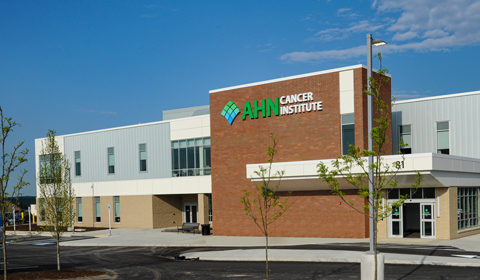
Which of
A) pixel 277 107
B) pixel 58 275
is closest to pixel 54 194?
pixel 58 275

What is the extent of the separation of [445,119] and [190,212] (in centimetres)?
2369

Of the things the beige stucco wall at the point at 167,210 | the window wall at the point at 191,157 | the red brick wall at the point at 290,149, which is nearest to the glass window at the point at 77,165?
the beige stucco wall at the point at 167,210

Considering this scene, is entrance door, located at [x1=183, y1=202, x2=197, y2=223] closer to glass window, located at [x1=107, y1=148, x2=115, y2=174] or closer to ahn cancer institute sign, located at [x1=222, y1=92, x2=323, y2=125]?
glass window, located at [x1=107, y1=148, x2=115, y2=174]

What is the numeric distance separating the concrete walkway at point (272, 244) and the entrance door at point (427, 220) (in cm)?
98

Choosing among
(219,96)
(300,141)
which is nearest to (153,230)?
(219,96)

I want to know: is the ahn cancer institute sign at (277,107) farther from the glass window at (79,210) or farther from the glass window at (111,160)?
the glass window at (79,210)

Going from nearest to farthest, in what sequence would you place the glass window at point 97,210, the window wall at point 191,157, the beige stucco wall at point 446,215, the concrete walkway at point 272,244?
the concrete walkway at point 272,244
the beige stucco wall at point 446,215
the window wall at point 191,157
the glass window at point 97,210

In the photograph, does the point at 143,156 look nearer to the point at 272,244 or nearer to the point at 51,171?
the point at 272,244

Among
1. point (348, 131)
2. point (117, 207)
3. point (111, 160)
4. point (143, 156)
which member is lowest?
point (117, 207)

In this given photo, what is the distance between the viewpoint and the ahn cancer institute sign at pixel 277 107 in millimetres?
31438

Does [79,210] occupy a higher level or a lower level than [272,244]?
lower

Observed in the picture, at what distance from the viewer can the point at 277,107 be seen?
32750 mm

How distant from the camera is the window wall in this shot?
136 ft

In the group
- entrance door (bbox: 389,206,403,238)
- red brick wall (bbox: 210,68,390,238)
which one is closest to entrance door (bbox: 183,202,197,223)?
red brick wall (bbox: 210,68,390,238)
